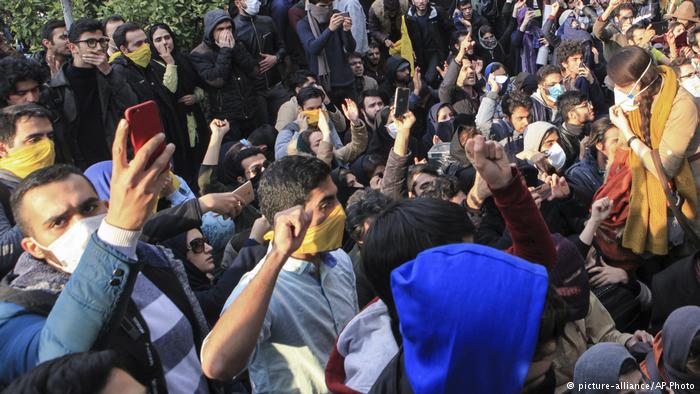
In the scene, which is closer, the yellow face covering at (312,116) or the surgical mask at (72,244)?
the surgical mask at (72,244)

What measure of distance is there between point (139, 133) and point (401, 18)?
28.5 feet

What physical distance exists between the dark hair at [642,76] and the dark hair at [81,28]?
3.61 m

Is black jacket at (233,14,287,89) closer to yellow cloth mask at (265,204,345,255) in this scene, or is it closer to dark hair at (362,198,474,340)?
yellow cloth mask at (265,204,345,255)

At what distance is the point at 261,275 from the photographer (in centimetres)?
218

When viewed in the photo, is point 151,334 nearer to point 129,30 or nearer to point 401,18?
point 129,30

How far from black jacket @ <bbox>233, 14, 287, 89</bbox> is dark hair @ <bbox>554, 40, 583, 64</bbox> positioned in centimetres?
301

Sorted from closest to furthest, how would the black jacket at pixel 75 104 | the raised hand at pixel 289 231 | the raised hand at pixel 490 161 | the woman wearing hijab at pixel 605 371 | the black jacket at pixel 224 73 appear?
the raised hand at pixel 289 231, the raised hand at pixel 490 161, the woman wearing hijab at pixel 605 371, the black jacket at pixel 75 104, the black jacket at pixel 224 73

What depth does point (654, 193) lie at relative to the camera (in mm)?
4668

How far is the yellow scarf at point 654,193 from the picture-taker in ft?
14.9

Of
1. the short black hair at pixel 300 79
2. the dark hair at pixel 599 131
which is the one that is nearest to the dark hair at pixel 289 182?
the dark hair at pixel 599 131

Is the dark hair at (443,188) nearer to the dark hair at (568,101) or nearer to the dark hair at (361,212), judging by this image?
the dark hair at (361,212)

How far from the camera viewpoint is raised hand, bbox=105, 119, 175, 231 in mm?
1881

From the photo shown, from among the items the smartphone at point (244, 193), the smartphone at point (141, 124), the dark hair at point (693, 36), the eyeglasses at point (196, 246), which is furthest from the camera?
the dark hair at point (693, 36)

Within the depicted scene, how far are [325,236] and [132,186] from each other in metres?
1.10
